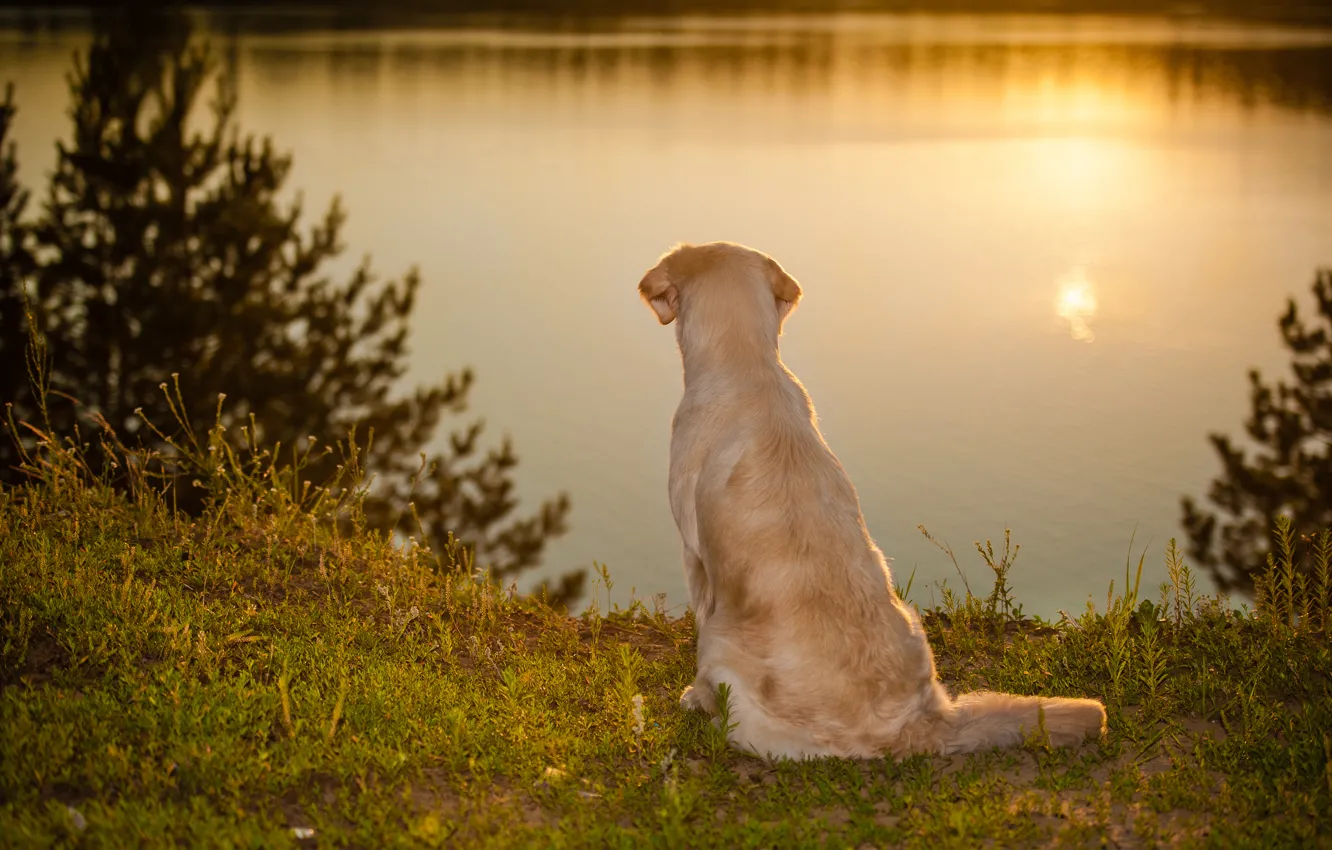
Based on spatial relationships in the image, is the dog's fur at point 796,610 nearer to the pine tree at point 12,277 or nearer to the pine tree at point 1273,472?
the pine tree at point 1273,472

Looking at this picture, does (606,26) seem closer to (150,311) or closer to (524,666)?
(150,311)

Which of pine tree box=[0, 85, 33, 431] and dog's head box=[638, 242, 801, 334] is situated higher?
dog's head box=[638, 242, 801, 334]

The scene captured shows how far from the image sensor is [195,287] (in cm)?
2069

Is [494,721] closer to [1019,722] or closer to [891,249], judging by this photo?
[1019,722]

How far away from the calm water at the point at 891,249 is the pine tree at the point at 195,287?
4.11 ft

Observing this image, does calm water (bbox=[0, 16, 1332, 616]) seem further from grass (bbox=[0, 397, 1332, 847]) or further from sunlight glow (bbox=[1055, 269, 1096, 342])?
grass (bbox=[0, 397, 1332, 847])

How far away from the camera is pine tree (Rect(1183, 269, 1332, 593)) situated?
11820 millimetres

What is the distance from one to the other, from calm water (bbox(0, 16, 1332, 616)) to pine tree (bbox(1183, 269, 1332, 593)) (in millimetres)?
363

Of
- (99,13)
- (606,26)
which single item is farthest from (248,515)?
(606,26)

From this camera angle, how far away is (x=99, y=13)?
1919cm

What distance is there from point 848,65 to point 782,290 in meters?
46.3

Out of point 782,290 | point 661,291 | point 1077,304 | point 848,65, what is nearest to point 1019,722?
point 782,290

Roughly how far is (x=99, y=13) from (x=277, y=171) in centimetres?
369

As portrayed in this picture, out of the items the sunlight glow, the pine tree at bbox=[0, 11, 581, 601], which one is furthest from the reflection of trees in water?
the pine tree at bbox=[0, 11, 581, 601]
